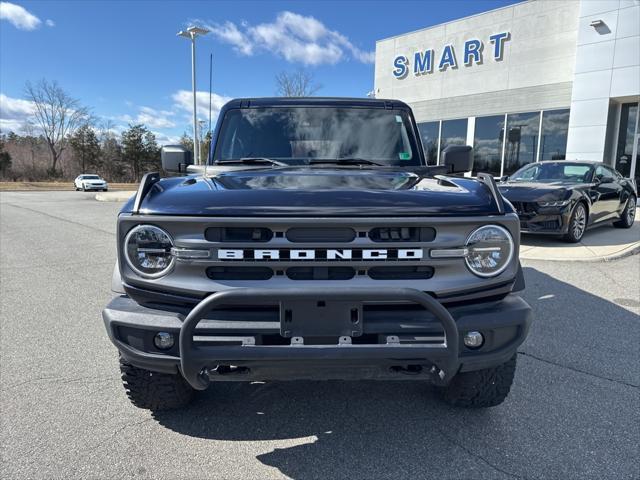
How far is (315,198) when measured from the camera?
198cm

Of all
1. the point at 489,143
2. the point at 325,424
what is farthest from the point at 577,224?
the point at 489,143

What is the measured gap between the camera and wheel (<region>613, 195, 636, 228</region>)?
951 cm

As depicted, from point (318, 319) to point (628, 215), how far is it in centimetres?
1036

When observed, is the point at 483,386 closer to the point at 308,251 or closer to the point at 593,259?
the point at 308,251

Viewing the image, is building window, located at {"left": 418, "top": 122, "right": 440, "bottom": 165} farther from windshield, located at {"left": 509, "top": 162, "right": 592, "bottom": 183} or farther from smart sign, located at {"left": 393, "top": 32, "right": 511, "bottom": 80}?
windshield, located at {"left": 509, "top": 162, "right": 592, "bottom": 183}

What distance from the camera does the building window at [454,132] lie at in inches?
707

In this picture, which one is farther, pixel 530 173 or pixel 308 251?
pixel 530 173

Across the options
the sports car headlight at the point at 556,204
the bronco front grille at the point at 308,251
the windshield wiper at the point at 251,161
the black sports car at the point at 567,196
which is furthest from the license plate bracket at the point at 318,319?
the sports car headlight at the point at 556,204

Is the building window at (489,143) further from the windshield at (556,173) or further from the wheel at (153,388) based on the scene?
the wheel at (153,388)

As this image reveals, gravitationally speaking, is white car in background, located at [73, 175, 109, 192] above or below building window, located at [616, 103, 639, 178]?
below

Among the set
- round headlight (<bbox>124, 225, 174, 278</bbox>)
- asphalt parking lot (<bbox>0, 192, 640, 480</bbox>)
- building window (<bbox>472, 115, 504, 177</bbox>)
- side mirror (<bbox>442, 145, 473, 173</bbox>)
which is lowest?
asphalt parking lot (<bbox>0, 192, 640, 480</bbox>)

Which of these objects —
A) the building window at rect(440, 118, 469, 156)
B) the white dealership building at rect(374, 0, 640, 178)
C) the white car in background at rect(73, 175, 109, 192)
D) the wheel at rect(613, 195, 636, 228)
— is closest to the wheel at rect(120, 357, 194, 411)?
the wheel at rect(613, 195, 636, 228)

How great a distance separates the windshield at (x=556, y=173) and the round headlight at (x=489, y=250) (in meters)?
7.18

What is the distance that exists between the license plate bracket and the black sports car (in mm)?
6344
